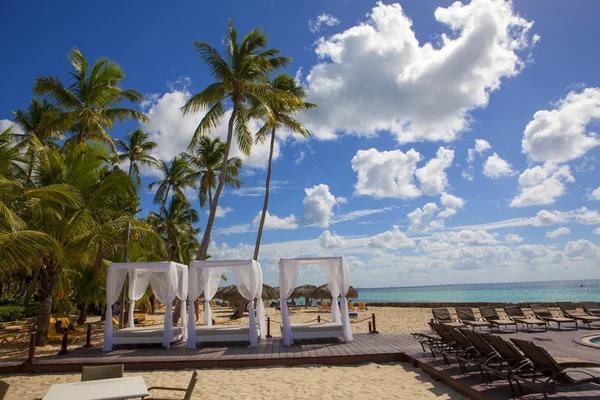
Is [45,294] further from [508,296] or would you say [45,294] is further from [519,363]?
[508,296]

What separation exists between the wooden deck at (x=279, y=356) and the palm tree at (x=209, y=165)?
10.4 meters

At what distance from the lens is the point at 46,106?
18719 millimetres

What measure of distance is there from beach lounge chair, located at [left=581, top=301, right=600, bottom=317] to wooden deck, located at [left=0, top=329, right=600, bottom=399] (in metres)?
2.56

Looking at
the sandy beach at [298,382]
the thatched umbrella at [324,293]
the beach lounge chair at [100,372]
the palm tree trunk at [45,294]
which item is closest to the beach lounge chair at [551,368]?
the sandy beach at [298,382]

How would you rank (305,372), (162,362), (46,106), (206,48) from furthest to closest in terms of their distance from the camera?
(46,106), (206,48), (162,362), (305,372)

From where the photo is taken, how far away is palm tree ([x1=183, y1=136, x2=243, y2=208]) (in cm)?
1933

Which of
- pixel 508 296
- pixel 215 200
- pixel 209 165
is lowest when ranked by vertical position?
pixel 508 296

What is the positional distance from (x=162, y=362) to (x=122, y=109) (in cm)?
1072

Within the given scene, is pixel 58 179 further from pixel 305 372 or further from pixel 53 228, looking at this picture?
pixel 305 372

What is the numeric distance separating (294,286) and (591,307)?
1045cm

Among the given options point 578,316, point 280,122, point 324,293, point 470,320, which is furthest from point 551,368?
point 324,293

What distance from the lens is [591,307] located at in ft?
43.1

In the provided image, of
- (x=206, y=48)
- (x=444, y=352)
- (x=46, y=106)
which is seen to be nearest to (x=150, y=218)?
(x=46, y=106)

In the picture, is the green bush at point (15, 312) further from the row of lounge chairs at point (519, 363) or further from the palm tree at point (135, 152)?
the row of lounge chairs at point (519, 363)
